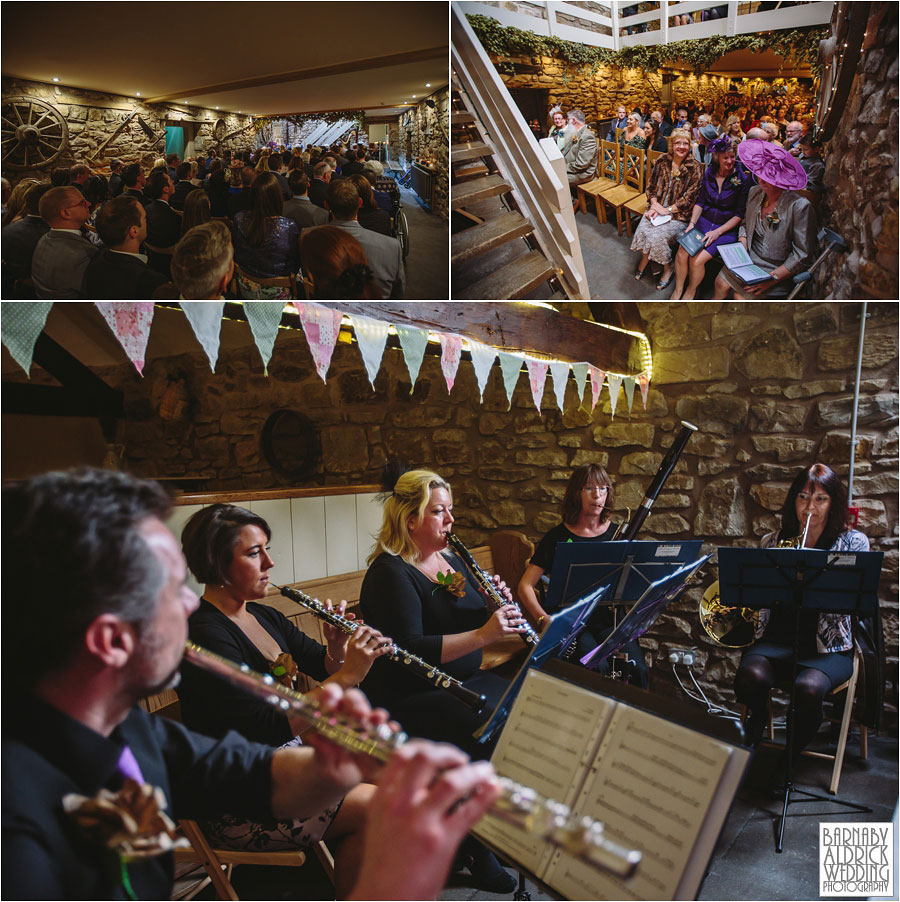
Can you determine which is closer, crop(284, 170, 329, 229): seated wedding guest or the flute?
the flute

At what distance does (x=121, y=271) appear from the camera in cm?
271

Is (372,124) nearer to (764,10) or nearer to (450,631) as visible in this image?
(764,10)

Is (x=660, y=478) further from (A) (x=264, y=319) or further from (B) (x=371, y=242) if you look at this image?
(A) (x=264, y=319)

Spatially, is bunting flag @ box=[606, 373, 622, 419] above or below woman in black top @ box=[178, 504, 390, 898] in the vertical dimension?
above

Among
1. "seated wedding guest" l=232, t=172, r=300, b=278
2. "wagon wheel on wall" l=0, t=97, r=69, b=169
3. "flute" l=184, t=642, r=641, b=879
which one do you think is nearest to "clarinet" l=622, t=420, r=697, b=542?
"seated wedding guest" l=232, t=172, r=300, b=278

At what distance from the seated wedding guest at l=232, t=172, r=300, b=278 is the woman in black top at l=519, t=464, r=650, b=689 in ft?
5.44

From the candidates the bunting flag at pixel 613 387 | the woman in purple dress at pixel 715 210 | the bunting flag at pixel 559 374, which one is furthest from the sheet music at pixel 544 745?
the bunting flag at pixel 613 387

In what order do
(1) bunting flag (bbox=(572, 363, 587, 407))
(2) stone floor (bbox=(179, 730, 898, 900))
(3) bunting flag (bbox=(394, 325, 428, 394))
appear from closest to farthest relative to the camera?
(2) stone floor (bbox=(179, 730, 898, 900)) < (3) bunting flag (bbox=(394, 325, 428, 394)) < (1) bunting flag (bbox=(572, 363, 587, 407))

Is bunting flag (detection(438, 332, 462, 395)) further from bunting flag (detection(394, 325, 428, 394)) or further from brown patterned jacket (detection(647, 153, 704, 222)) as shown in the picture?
brown patterned jacket (detection(647, 153, 704, 222))

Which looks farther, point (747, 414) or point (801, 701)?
point (747, 414)

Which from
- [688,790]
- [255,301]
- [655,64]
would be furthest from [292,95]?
[688,790]

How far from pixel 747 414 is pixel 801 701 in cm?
162

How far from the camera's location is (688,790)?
3.41 ft

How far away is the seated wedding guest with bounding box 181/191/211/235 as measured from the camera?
2.70 metres
